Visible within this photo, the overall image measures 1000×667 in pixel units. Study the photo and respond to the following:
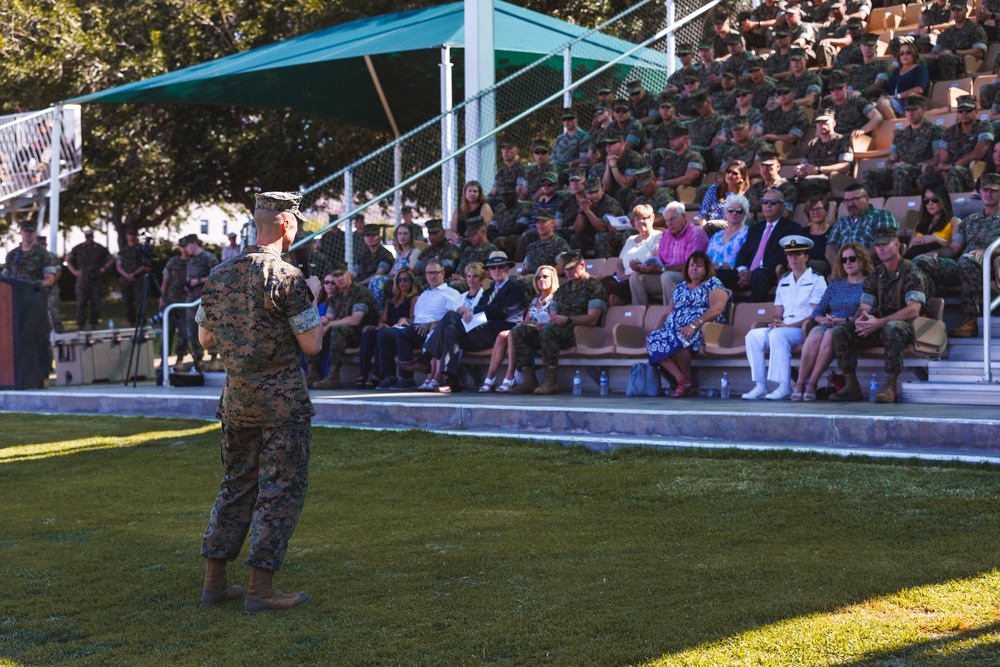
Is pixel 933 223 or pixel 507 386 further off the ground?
pixel 933 223

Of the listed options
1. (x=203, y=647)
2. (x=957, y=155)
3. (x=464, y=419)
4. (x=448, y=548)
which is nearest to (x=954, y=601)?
(x=448, y=548)

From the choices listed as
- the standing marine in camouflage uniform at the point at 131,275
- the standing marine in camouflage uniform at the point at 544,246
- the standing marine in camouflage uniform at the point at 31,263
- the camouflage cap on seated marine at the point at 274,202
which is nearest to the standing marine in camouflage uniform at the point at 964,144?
the standing marine in camouflage uniform at the point at 544,246

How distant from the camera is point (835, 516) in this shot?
21.6 feet

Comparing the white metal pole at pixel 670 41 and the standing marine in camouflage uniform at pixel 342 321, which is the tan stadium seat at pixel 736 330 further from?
the white metal pole at pixel 670 41

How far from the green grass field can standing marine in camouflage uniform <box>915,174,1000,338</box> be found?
343 centimetres

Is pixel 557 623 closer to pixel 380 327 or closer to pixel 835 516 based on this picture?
pixel 835 516

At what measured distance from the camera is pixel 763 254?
12.3 metres

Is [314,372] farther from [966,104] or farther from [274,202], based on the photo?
[274,202]

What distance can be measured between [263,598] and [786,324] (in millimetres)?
7051

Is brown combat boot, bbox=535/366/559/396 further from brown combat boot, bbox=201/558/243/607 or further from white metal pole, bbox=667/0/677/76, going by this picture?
white metal pole, bbox=667/0/677/76

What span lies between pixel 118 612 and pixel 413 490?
3029 mm

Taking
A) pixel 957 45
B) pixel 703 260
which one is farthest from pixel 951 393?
pixel 957 45

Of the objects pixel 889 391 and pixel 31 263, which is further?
pixel 31 263

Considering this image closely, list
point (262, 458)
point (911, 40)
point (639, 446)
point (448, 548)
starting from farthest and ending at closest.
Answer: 1. point (911, 40)
2. point (639, 446)
3. point (448, 548)
4. point (262, 458)
